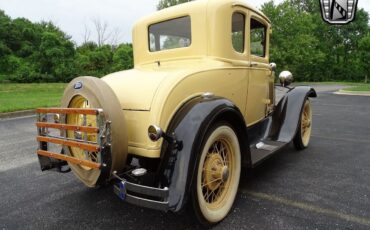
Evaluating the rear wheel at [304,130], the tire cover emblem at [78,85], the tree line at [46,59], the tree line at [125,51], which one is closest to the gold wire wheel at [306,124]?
the rear wheel at [304,130]

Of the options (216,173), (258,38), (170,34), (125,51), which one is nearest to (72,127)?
(216,173)

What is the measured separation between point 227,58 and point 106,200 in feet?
6.55

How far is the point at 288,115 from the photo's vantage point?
464cm

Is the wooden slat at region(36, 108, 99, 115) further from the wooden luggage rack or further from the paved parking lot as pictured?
the paved parking lot

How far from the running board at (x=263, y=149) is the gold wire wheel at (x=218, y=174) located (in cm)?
33

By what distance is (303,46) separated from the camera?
111ft

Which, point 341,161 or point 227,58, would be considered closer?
point 227,58

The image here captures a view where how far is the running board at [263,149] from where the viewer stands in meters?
3.40

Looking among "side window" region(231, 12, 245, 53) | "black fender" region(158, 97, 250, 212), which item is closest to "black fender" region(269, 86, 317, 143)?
"side window" region(231, 12, 245, 53)

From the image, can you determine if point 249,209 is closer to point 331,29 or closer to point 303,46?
point 303,46

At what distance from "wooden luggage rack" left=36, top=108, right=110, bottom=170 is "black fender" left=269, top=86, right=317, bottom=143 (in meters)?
2.61

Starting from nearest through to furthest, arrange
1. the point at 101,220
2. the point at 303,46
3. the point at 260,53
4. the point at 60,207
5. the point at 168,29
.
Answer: the point at 101,220 → the point at 60,207 → the point at 168,29 → the point at 260,53 → the point at 303,46

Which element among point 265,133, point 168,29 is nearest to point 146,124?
point 168,29

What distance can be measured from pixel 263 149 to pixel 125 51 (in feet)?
77.0
